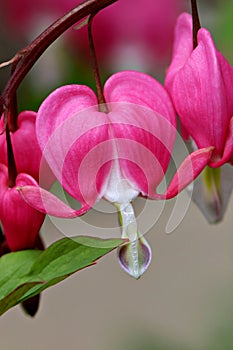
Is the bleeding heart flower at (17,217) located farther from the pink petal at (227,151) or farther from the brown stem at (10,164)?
the pink petal at (227,151)

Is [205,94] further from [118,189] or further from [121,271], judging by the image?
[121,271]

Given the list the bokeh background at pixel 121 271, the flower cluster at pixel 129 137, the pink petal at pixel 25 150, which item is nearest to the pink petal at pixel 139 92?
the flower cluster at pixel 129 137

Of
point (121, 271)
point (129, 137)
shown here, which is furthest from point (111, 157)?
point (121, 271)

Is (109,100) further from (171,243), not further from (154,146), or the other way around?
(171,243)

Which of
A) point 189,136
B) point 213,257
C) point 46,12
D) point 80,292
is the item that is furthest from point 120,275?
point 189,136

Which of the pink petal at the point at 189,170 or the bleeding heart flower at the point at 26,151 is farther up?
the bleeding heart flower at the point at 26,151
